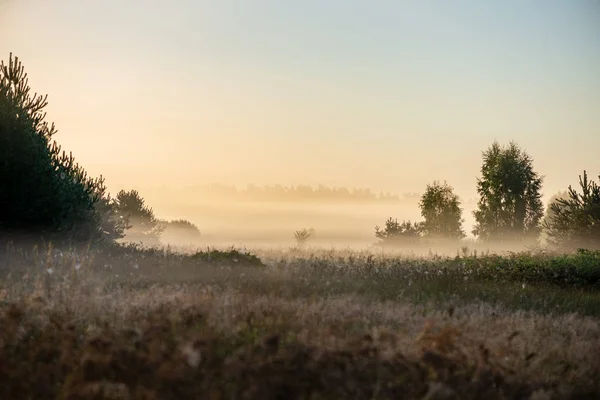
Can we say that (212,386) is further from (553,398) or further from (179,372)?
(553,398)

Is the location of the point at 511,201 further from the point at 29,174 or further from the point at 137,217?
the point at 29,174

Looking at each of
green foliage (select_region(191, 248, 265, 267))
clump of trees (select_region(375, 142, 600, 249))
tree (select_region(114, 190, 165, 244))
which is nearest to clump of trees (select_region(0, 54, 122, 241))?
green foliage (select_region(191, 248, 265, 267))

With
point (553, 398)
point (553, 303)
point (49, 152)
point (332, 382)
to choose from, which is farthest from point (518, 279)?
point (49, 152)

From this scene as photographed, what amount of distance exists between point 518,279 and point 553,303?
16.9 feet

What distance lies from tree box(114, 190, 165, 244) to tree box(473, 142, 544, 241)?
87.1 ft

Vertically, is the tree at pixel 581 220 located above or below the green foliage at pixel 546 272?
above

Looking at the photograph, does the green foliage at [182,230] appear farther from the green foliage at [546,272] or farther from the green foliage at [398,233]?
the green foliage at [546,272]

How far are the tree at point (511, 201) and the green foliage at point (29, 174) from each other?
3546 cm

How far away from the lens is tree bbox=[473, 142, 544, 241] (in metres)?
46.0

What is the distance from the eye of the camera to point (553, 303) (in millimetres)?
12695

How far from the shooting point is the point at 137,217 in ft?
135

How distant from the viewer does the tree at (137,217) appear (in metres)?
39.8

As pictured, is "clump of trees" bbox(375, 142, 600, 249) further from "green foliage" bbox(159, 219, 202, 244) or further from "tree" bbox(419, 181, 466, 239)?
"green foliage" bbox(159, 219, 202, 244)

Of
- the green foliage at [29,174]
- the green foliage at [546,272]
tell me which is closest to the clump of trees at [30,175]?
the green foliage at [29,174]
